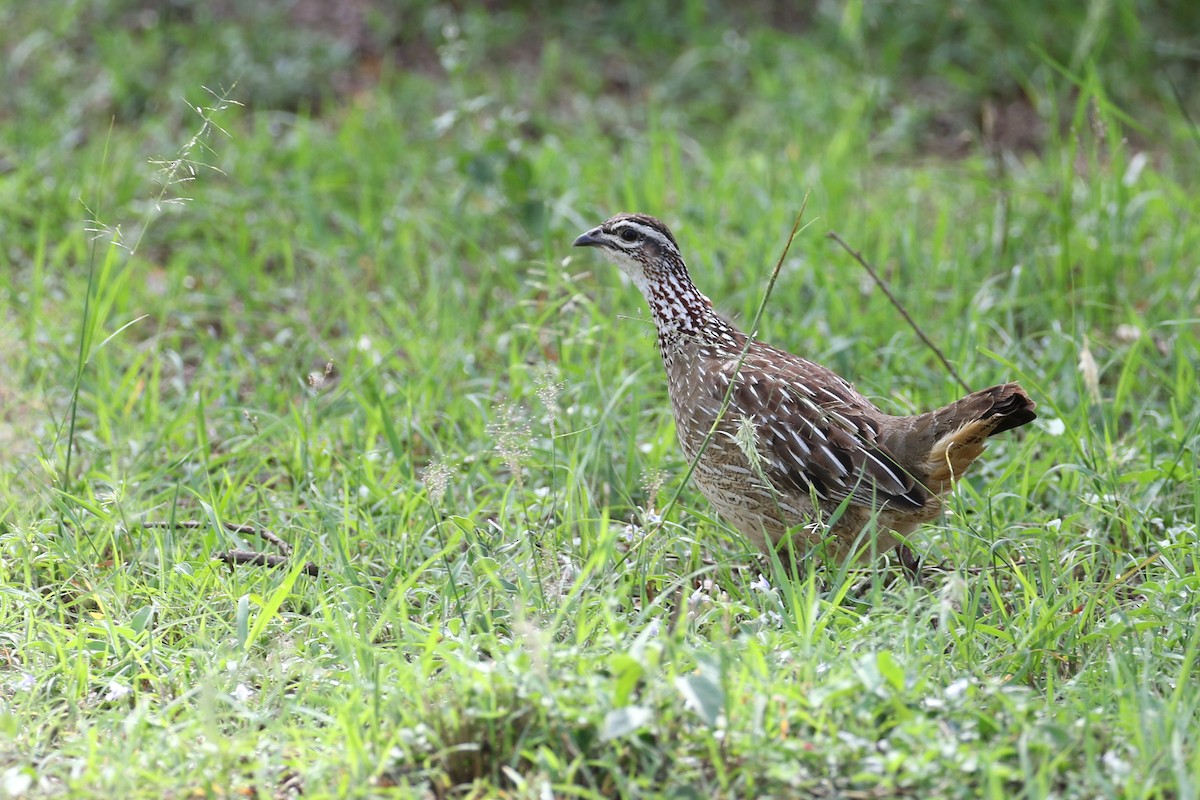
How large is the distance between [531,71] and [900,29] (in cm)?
248

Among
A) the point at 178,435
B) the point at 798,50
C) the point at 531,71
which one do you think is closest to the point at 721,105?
the point at 798,50

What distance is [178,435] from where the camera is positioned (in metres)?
5.01

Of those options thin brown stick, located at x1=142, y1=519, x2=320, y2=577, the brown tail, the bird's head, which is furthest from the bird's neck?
thin brown stick, located at x1=142, y1=519, x2=320, y2=577

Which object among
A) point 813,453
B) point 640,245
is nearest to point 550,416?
point 813,453

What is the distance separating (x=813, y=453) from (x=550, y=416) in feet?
3.03

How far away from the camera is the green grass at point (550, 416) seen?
2.99 meters

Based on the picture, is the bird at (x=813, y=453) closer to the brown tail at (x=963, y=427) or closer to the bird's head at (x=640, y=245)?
the brown tail at (x=963, y=427)

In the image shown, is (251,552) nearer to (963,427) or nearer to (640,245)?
(640,245)

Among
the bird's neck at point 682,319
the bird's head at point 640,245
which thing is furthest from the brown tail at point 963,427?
the bird's head at point 640,245

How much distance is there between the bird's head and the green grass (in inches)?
9.7

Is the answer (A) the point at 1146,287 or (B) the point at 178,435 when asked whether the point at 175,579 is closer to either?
(B) the point at 178,435

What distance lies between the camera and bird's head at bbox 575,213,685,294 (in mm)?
4602

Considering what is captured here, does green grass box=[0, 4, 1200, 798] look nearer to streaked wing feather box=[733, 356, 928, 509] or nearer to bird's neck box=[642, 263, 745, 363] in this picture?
bird's neck box=[642, 263, 745, 363]

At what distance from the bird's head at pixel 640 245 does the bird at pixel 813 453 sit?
0.35 meters
